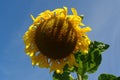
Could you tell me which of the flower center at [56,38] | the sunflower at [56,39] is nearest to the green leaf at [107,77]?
the sunflower at [56,39]

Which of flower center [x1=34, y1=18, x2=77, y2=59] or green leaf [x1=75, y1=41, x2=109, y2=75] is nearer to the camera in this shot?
flower center [x1=34, y1=18, x2=77, y2=59]

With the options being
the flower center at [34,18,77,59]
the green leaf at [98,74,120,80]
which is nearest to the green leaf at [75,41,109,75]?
the green leaf at [98,74,120,80]

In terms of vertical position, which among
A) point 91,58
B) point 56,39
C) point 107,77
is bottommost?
point 107,77

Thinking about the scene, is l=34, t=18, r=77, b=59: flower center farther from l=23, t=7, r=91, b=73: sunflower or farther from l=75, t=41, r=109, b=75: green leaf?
l=75, t=41, r=109, b=75: green leaf

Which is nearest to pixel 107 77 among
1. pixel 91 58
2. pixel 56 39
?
pixel 91 58

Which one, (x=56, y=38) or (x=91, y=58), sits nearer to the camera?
(x=56, y=38)

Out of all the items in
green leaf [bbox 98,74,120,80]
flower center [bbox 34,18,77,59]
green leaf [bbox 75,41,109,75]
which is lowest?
green leaf [bbox 98,74,120,80]

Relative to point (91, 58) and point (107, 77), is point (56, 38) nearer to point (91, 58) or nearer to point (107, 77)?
point (91, 58)

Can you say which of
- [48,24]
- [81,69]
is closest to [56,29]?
[48,24]
